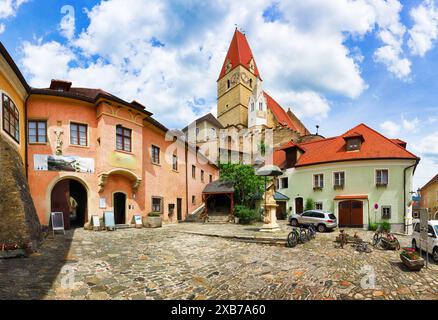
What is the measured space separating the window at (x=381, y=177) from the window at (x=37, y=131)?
26.5m

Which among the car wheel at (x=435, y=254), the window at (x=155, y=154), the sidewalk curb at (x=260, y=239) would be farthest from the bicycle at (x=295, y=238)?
the window at (x=155, y=154)

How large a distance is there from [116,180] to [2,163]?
7937 mm

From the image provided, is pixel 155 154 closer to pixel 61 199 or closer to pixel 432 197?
pixel 61 199

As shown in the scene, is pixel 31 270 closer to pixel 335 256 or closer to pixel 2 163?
pixel 2 163

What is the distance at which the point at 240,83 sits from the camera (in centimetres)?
6234

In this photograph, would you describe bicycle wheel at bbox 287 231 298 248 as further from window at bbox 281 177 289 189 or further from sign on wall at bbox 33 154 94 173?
window at bbox 281 177 289 189

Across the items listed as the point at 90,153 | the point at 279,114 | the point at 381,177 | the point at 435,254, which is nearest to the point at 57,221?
the point at 90,153

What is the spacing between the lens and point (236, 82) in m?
63.5

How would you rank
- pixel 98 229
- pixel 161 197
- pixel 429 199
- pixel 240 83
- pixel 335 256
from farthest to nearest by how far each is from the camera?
pixel 240 83 < pixel 429 199 < pixel 161 197 < pixel 98 229 < pixel 335 256

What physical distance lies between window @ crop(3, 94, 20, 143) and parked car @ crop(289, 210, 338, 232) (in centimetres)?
2002

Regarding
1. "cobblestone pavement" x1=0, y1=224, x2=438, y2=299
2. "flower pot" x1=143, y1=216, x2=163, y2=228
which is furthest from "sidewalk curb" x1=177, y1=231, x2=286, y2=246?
"flower pot" x1=143, y1=216, x2=163, y2=228

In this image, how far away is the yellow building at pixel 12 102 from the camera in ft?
38.5
